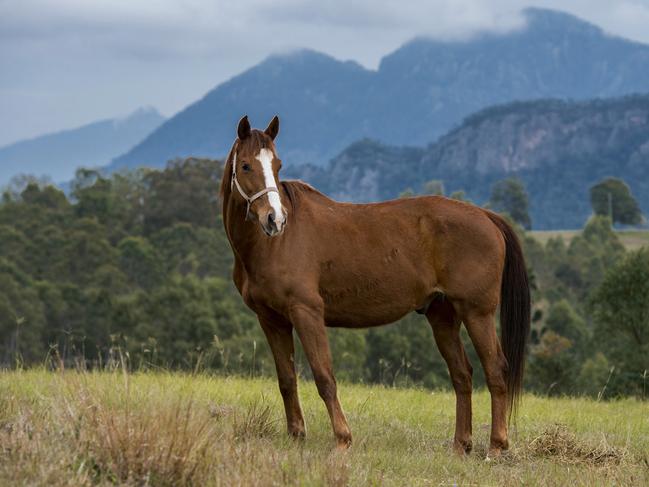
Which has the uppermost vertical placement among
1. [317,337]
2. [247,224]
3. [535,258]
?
[247,224]

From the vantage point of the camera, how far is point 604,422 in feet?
33.8

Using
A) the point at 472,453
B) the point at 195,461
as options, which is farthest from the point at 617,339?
the point at 195,461

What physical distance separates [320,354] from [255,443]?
2.99 ft

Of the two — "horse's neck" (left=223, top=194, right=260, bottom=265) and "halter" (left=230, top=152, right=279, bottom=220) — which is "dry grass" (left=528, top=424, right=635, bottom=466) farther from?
"halter" (left=230, top=152, right=279, bottom=220)

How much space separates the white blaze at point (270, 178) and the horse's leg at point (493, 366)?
217 centimetres

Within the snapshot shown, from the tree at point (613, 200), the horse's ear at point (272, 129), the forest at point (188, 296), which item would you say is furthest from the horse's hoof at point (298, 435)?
the tree at point (613, 200)

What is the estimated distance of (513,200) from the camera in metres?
181

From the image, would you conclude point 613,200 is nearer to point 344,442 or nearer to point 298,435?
point 298,435

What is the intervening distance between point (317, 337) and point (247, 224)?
117 centimetres

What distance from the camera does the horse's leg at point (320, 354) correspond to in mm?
7469

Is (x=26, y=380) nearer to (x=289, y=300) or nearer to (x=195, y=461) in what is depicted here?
(x=289, y=300)

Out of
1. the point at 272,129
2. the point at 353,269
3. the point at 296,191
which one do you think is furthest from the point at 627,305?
the point at 272,129

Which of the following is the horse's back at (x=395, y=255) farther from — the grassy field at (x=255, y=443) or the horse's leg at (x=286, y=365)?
the grassy field at (x=255, y=443)

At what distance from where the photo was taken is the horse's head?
24.1ft
